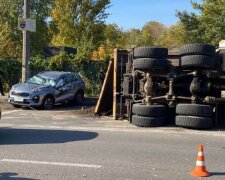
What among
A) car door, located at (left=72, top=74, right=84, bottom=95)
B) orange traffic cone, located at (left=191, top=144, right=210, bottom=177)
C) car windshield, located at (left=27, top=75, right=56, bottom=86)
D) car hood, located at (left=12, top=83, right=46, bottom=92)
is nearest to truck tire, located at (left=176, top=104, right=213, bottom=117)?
orange traffic cone, located at (left=191, top=144, right=210, bottom=177)

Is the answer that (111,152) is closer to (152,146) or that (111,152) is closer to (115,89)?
(152,146)

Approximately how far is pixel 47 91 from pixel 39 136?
24.9 feet

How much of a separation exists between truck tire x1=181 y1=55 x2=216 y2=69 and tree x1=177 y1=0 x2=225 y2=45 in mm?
26470

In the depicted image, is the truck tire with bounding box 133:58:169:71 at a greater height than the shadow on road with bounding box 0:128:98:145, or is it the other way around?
the truck tire with bounding box 133:58:169:71

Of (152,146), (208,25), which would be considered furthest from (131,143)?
(208,25)

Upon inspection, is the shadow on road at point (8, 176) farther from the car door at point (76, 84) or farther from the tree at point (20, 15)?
the tree at point (20, 15)

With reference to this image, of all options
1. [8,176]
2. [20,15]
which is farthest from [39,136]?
[20,15]

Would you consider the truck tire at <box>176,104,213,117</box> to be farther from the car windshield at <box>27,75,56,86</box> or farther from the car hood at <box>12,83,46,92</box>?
the car windshield at <box>27,75,56,86</box>

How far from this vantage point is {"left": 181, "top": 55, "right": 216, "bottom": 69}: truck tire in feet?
41.1

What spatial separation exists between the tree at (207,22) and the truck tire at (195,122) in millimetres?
26899

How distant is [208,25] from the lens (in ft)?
129

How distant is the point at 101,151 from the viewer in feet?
30.1

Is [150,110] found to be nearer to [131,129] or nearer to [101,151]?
[131,129]

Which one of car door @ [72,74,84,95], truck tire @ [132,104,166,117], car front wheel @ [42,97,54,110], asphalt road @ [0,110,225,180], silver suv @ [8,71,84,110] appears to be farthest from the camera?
car door @ [72,74,84,95]
